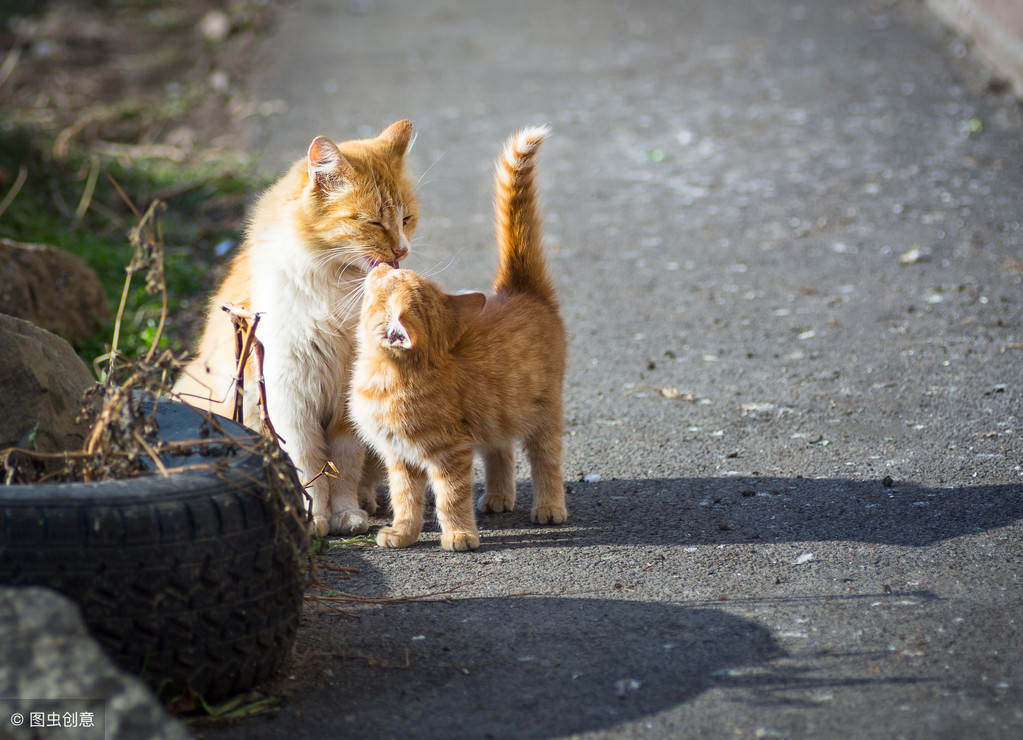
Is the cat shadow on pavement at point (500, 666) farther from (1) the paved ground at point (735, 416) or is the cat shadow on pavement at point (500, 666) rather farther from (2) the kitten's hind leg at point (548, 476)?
(2) the kitten's hind leg at point (548, 476)

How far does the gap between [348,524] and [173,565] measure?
156cm

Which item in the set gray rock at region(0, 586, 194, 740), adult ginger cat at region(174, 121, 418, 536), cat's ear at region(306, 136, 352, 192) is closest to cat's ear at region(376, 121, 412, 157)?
adult ginger cat at region(174, 121, 418, 536)

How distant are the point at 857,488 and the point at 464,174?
5.91m

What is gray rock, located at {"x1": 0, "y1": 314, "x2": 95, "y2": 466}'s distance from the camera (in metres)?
3.17

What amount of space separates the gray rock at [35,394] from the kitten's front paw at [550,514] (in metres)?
1.75

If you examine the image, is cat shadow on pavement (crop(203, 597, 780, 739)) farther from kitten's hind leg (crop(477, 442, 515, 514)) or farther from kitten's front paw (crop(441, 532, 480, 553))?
kitten's hind leg (crop(477, 442, 515, 514))

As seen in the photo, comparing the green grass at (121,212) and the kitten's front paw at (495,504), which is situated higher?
the green grass at (121,212)

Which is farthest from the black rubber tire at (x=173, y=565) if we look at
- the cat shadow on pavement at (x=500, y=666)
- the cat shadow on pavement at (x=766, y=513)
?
the cat shadow on pavement at (x=766, y=513)

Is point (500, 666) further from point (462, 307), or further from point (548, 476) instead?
point (462, 307)

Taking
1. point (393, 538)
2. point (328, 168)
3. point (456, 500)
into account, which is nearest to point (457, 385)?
point (456, 500)

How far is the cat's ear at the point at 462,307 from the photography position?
387 cm

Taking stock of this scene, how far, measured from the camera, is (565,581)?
140 inches

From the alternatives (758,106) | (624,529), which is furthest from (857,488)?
(758,106)

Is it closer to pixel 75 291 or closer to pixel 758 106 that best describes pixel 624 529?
pixel 75 291
